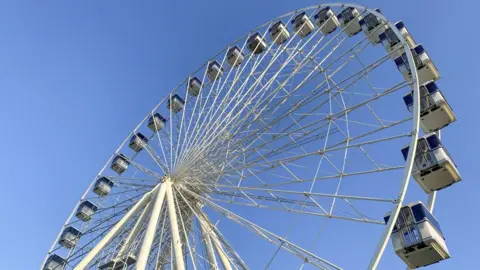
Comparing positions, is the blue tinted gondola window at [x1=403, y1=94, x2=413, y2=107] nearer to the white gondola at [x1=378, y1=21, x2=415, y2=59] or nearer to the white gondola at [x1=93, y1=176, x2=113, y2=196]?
the white gondola at [x1=378, y1=21, x2=415, y2=59]

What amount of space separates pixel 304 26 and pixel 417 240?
11.2 metres

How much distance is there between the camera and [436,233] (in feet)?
35.6

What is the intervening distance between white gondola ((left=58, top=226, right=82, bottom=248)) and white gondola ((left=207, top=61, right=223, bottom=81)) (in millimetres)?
8596

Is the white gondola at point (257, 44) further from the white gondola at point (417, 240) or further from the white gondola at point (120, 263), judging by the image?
the white gondola at point (417, 240)

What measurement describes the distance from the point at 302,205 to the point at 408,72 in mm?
5176

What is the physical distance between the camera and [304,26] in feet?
63.2

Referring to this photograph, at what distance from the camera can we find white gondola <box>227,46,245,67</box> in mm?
20114

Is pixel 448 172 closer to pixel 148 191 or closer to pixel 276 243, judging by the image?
pixel 276 243

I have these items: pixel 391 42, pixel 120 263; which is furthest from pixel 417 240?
pixel 120 263

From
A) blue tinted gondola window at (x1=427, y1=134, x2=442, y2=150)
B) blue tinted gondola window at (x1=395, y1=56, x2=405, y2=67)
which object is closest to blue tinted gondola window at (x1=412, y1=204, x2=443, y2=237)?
blue tinted gondola window at (x1=427, y1=134, x2=442, y2=150)

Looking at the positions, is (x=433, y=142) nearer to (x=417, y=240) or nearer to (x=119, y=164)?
(x=417, y=240)

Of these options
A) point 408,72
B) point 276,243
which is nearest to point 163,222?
point 276,243

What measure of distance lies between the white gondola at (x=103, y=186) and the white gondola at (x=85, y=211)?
62 cm

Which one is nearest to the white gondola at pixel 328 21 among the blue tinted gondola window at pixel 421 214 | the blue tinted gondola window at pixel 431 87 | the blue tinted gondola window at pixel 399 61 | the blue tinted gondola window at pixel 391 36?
the blue tinted gondola window at pixel 391 36
